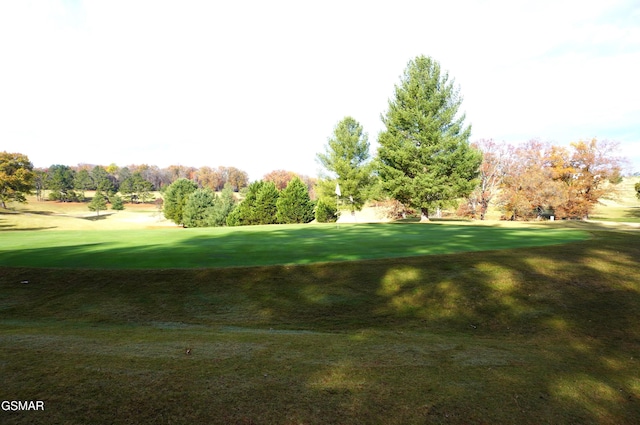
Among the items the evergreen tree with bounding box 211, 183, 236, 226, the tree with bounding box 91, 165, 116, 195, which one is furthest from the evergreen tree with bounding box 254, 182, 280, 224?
the tree with bounding box 91, 165, 116, 195

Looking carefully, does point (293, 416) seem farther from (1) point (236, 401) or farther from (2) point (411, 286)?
(2) point (411, 286)

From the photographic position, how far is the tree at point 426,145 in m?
37.2

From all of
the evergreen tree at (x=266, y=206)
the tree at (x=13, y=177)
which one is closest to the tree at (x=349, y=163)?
the evergreen tree at (x=266, y=206)

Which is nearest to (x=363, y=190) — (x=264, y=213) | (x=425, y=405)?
(x=264, y=213)

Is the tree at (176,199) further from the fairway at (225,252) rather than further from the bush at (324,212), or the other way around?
the fairway at (225,252)

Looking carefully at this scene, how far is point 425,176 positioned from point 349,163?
58.7ft

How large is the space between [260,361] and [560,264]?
1021 cm

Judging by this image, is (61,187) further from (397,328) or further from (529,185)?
(397,328)

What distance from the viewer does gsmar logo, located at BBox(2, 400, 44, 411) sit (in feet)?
10.8

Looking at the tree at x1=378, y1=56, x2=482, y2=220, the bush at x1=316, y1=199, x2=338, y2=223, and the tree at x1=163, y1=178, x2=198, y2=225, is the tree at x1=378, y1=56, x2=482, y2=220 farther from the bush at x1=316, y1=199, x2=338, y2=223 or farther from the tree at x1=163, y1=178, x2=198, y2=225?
the tree at x1=163, y1=178, x2=198, y2=225

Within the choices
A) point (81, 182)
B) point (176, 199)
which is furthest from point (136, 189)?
point (176, 199)

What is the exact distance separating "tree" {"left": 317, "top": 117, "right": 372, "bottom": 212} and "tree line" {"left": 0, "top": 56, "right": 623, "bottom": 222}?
0.15 meters

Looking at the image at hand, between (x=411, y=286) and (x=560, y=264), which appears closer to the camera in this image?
(x=411, y=286)

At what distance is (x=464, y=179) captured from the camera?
37.4 meters
